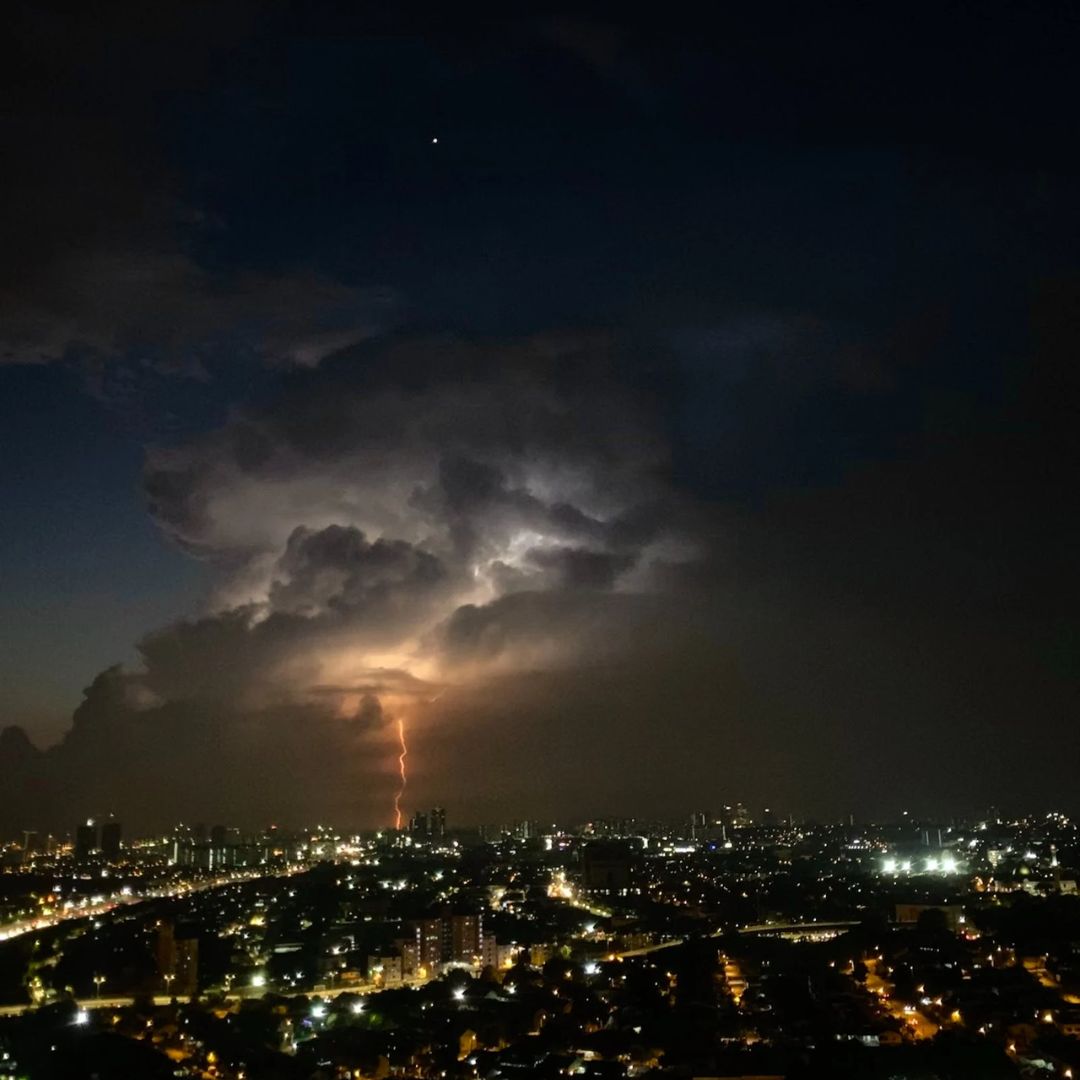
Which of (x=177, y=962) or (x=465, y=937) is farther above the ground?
(x=465, y=937)

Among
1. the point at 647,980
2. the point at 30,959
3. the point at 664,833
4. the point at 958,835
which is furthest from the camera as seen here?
the point at 664,833

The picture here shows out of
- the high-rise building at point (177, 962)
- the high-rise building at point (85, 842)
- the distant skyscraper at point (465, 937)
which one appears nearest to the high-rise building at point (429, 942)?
the distant skyscraper at point (465, 937)

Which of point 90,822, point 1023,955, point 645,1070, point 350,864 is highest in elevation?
point 90,822

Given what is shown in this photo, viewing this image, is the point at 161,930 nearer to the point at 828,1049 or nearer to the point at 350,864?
the point at 828,1049

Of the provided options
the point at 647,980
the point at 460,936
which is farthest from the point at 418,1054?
the point at 460,936

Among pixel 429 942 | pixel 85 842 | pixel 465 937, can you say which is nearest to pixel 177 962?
pixel 429 942

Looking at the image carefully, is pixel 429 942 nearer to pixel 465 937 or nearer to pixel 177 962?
pixel 465 937

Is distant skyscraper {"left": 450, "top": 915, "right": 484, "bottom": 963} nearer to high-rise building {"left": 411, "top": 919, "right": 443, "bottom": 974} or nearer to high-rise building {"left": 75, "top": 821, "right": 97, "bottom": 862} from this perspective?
high-rise building {"left": 411, "top": 919, "right": 443, "bottom": 974}

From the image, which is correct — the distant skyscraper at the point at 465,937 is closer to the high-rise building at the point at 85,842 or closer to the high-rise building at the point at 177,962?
the high-rise building at the point at 177,962

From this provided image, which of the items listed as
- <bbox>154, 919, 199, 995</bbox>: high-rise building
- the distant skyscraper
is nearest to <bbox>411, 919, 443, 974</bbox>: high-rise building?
the distant skyscraper

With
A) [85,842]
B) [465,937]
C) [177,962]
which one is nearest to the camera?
[177,962]

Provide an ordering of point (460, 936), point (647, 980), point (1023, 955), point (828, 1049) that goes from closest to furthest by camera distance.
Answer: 1. point (828, 1049)
2. point (647, 980)
3. point (1023, 955)
4. point (460, 936)
